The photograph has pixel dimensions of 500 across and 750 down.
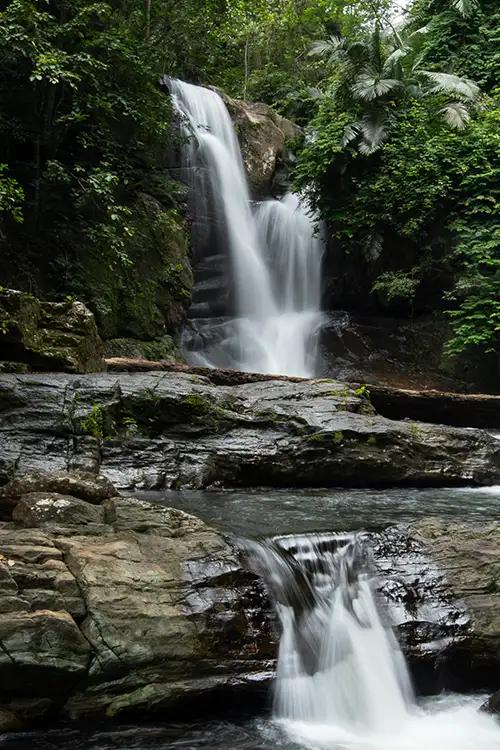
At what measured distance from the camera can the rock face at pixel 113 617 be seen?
3.45 m

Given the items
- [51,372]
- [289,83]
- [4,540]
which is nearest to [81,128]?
[51,372]

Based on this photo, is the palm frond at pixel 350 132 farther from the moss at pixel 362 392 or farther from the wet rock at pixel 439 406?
the moss at pixel 362 392

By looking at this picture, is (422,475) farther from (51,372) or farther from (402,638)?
(51,372)

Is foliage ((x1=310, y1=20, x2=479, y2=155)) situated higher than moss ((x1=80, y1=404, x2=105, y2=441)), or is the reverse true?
foliage ((x1=310, y1=20, x2=479, y2=155))

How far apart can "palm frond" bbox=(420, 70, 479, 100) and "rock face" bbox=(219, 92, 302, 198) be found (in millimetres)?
4797

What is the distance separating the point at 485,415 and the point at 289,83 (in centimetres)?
1737

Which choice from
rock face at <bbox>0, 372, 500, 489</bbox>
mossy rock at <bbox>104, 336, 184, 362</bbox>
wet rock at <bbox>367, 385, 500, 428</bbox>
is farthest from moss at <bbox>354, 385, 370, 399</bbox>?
mossy rock at <bbox>104, 336, 184, 362</bbox>

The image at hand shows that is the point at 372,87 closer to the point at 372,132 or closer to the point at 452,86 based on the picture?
the point at 372,132

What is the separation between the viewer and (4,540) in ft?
13.0

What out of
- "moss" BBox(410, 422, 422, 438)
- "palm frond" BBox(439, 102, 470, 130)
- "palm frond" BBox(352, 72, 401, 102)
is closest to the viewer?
"moss" BBox(410, 422, 422, 438)

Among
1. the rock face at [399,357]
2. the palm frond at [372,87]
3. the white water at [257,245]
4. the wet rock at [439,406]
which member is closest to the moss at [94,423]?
the wet rock at [439,406]

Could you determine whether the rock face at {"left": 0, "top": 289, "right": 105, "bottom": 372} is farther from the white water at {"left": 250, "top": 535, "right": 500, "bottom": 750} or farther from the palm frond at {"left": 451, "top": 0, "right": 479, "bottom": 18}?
the palm frond at {"left": 451, "top": 0, "right": 479, "bottom": 18}

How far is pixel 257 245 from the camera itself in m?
16.5

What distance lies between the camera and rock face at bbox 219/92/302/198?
18.0 meters
